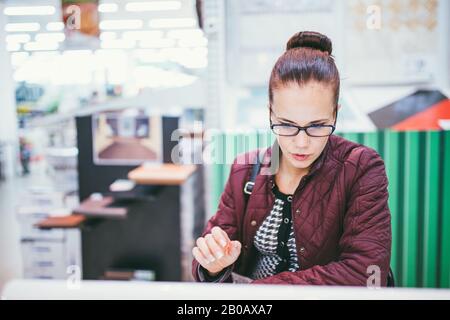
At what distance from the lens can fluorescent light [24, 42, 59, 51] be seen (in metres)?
1.83

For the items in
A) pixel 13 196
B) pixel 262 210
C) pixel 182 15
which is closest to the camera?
pixel 262 210

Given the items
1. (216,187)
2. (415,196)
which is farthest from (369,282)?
(216,187)

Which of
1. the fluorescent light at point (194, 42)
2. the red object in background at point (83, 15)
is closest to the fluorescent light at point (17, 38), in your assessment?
the red object in background at point (83, 15)

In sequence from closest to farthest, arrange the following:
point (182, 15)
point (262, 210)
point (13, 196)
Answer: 1. point (262, 210)
2. point (182, 15)
3. point (13, 196)

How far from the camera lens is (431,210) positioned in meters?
1.78

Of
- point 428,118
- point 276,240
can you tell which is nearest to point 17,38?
point 276,240

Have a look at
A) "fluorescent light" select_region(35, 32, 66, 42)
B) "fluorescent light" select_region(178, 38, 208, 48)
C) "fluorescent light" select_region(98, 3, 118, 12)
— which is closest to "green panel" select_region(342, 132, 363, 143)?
"fluorescent light" select_region(178, 38, 208, 48)

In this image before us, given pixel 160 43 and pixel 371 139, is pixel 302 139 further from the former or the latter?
pixel 160 43

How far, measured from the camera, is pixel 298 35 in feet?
5.56

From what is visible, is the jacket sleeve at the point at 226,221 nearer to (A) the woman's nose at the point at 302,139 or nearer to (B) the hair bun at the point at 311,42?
(A) the woman's nose at the point at 302,139

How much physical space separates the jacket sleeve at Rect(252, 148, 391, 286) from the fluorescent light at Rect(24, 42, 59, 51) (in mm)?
1393
